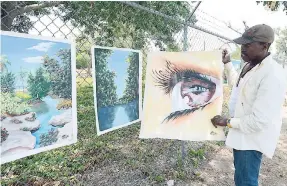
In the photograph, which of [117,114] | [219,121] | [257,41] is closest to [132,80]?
[117,114]

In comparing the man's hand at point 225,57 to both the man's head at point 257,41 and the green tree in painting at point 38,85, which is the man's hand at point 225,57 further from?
the green tree in painting at point 38,85

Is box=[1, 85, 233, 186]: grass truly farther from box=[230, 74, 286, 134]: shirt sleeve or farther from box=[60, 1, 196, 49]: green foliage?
box=[230, 74, 286, 134]: shirt sleeve

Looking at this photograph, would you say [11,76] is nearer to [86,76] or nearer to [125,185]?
[86,76]

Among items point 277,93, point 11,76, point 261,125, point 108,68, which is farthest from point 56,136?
point 277,93

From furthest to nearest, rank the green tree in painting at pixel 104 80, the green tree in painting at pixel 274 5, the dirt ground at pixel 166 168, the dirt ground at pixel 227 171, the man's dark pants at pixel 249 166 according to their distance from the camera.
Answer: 1. the green tree in painting at pixel 274 5
2. the dirt ground at pixel 227 171
3. the dirt ground at pixel 166 168
4. the green tree in painting at pixel 104 80
5. the man's dark pants at pixel 249 166

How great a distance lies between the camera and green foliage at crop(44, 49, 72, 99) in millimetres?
2039

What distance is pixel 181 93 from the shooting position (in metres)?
3.11

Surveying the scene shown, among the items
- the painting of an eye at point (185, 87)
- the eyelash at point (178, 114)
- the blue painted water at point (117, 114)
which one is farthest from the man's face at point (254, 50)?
the blue painted water at point (117, 114)

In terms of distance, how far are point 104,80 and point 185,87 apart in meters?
0.92

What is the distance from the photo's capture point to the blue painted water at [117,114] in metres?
2.67

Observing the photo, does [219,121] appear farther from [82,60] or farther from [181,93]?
[82,60]

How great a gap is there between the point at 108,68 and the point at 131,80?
0.42 meters

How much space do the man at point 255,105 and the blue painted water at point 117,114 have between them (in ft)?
3.22

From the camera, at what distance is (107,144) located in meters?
4.54
